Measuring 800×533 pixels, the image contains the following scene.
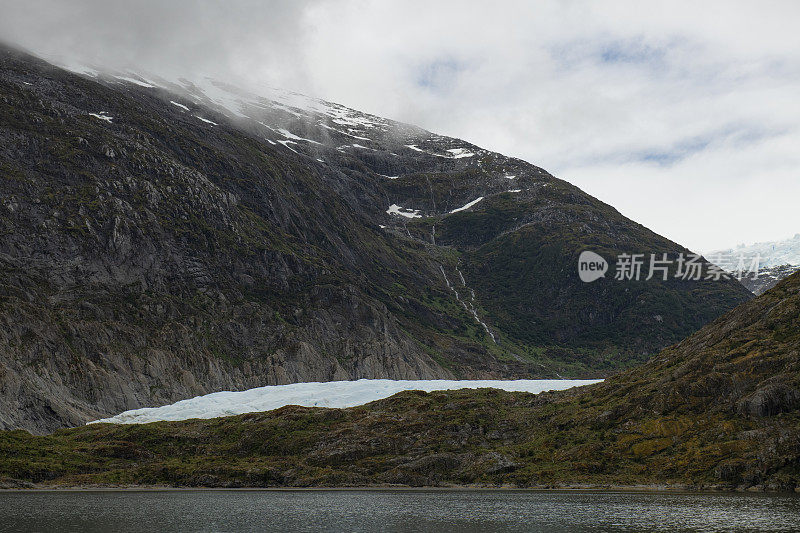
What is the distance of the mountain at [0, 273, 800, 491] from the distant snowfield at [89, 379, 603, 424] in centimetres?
1203

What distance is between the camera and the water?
7512 cm

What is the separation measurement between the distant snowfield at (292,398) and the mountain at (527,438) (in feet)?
39.5

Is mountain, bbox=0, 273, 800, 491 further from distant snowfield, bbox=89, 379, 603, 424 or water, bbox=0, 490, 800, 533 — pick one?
distant snowfield, bbox=89, 379, 603, 424

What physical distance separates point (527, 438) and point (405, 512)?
165 feet

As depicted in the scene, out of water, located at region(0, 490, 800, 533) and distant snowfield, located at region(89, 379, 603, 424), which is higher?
distant snowfield, located at region(89, 379, 603, 424)

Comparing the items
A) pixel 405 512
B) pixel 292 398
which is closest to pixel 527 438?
pixel 405 512

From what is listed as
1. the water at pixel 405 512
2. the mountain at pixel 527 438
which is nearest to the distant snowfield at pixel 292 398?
the mountain at pixel 527 438

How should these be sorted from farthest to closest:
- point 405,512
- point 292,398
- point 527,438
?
1. point 292,398
2. point 527,438
3. point 405,512

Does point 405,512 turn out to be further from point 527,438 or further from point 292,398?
point 292,398

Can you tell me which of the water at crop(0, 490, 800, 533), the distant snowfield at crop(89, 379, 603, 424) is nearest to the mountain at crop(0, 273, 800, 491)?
the water at crop(0, 490, 800, 533)

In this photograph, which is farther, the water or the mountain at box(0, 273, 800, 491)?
the mountain at box(0, 273, 800, 491)

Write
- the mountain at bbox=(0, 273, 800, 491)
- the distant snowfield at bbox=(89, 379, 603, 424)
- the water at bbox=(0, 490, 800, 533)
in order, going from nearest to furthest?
the water at bbox=(0, 490, 800, 533) → the mountain at bbox=(0, 273, 800, 491) → the distant snowfield at bbox=(89, 379, 603, 424)

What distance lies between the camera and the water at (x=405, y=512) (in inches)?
2958

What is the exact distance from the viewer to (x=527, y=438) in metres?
135
